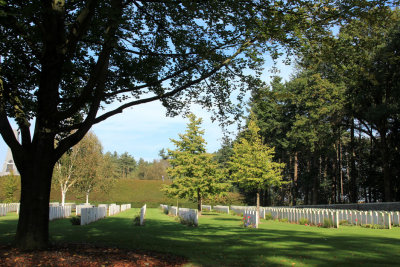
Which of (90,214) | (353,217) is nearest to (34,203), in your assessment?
(90,214)

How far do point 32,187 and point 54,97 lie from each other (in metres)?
2.35

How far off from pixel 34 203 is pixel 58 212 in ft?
56.8

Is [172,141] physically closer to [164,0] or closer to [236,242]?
[236,242]

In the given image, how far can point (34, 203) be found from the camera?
7.98 metres

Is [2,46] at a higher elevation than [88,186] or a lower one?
higher

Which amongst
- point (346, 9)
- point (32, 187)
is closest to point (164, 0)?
point (346, 9)

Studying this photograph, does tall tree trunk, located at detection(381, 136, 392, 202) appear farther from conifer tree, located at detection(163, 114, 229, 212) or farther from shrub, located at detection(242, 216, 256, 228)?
shrub, located at detection(242, 216, 256, 228)

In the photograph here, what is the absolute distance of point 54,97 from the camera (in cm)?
859

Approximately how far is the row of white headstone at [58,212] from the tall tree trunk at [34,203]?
50.1 ft

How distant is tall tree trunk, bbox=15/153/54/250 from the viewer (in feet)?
25.7

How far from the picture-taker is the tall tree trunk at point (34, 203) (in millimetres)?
7832

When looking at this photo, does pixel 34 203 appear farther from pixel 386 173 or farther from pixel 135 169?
pixel 135 169

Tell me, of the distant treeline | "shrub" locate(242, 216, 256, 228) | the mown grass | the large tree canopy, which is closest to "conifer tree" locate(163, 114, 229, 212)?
"shrub" locate(242, 216, 256, 228)

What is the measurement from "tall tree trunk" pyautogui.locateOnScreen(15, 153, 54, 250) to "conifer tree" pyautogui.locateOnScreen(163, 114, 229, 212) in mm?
24353
